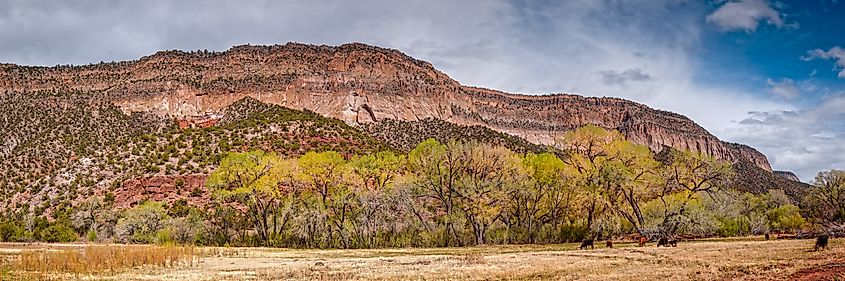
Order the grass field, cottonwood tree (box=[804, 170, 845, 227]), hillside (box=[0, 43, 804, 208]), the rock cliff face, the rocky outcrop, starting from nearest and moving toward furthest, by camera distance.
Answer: the grass field
cottonwood tree (box=[804, 170, 845, 227])
the rocky outcrop
hillside (box=[0, 43, 804, 208])
the rock cliff face

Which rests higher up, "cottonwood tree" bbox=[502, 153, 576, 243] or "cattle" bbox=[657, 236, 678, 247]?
"cottonwood tree" bbox=[502, 153, 576, 243]

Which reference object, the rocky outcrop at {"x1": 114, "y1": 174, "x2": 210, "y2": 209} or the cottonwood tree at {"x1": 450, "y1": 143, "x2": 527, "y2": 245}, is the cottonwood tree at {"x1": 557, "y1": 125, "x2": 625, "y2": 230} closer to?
the cottonwood tree at {"x1": 450, "y1": 143, "x2": 527, "y2": 245}

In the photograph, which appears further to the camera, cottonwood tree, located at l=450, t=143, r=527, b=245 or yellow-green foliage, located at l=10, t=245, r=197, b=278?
cottonwood tree, located at l=450, t=143, r=527, b=245

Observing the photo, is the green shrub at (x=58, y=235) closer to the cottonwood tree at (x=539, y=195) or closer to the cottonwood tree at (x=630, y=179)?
the cottonwood tree at (x=539, y=195)

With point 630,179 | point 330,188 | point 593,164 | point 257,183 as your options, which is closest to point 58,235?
point 257,183

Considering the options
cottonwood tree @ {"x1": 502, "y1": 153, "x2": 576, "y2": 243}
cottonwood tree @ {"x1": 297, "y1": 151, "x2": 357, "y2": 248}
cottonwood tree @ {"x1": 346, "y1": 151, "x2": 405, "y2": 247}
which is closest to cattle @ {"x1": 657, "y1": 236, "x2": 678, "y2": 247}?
cottonwood tree @ {"x1": 502, "y1": 153, "x2": 576, "y2": 243}

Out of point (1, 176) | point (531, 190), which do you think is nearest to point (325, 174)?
point (531, 190)

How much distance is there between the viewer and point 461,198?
4612 cm

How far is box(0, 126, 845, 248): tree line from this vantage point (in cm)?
4522

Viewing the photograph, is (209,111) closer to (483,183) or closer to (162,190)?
(162,190)

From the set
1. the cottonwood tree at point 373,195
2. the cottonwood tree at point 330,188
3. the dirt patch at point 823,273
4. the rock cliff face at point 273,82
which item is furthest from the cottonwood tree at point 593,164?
the rock cliff face at point 273,82

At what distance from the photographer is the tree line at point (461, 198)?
45.2 metres

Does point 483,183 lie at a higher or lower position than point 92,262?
higher

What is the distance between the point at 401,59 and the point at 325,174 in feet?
295
